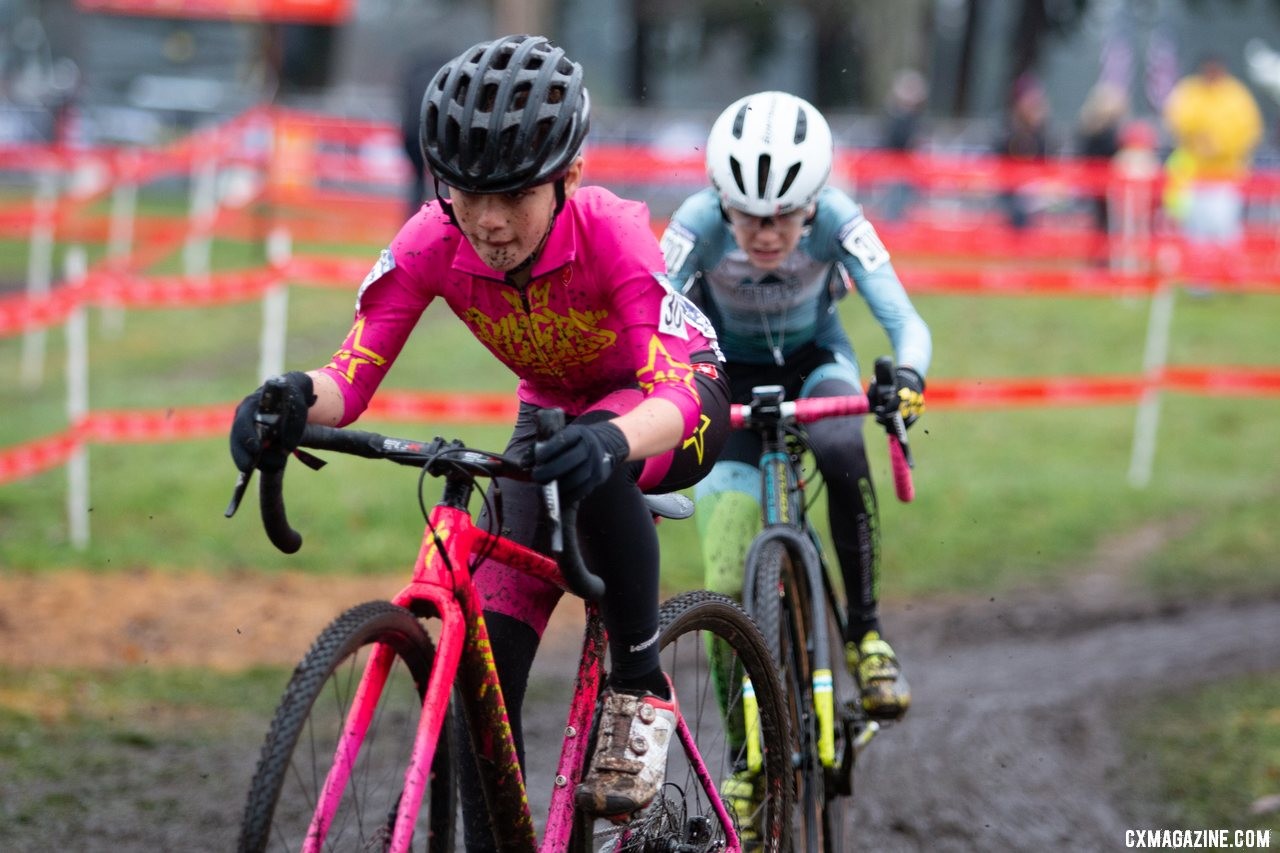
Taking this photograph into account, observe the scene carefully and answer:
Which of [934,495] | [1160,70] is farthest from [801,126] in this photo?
[1160,70]

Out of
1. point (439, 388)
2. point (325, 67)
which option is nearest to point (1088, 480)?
point (439, 388)

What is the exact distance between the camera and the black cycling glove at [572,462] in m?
3.02

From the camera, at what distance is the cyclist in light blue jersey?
4.93 metres

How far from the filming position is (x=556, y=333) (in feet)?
12.2

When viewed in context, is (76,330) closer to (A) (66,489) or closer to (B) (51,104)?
(A) (66,489)

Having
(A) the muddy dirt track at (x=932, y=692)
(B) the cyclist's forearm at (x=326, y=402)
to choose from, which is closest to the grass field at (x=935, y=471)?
(A) the muddy dirt track at (x=932, y=692)

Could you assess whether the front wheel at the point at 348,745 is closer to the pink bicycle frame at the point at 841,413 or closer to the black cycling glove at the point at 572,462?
the black cycling glove at the point at 572,462

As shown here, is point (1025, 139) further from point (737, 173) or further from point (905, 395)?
point (905, 395)

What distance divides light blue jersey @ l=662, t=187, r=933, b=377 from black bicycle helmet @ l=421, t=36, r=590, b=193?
5.73 feet

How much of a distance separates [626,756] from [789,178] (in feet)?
6.72

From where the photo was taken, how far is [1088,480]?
11281mm

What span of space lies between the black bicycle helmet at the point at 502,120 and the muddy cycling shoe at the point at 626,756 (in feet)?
4.27

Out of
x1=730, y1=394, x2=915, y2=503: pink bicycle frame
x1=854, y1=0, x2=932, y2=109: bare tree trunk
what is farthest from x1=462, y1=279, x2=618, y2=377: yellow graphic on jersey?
x1=854, y1=0, x2=932, y2=109: bare tree trunk

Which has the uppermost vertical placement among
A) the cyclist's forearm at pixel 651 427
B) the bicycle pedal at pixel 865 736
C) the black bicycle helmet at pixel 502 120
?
the black bicycle helmet at pixel 502 120
